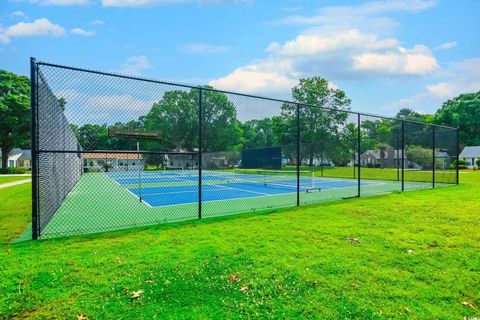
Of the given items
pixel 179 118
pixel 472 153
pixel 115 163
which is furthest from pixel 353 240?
pixel 472 153

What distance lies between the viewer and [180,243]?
468 centimetres

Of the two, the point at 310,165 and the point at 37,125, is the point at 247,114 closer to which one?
the point at 37,125

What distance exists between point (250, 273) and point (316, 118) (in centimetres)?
3222

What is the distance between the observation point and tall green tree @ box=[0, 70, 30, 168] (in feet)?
104

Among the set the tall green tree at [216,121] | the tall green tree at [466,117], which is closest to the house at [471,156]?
the tall green tree at [466,117]

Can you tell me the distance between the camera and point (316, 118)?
111ft

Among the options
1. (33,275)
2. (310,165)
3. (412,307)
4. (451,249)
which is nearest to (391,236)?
(451,249)

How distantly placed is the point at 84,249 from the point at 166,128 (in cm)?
349

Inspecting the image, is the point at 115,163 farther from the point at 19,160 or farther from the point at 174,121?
the point at 19,160

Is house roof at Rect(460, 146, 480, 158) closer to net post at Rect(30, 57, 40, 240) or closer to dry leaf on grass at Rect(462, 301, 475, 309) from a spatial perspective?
dry leaf on grass at Rect(462, 301, 475, 309)

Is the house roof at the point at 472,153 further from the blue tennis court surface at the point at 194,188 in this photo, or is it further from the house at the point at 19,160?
the house at the point at 19,160

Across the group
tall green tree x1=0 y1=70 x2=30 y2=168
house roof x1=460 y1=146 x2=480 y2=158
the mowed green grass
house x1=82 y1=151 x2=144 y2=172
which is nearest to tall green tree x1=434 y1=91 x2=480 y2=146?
house roof x1=460 y1=146 x2=480 y2=158

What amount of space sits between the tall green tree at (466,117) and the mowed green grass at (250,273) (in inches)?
2370

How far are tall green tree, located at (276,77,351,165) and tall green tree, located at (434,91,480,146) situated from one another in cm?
2432
